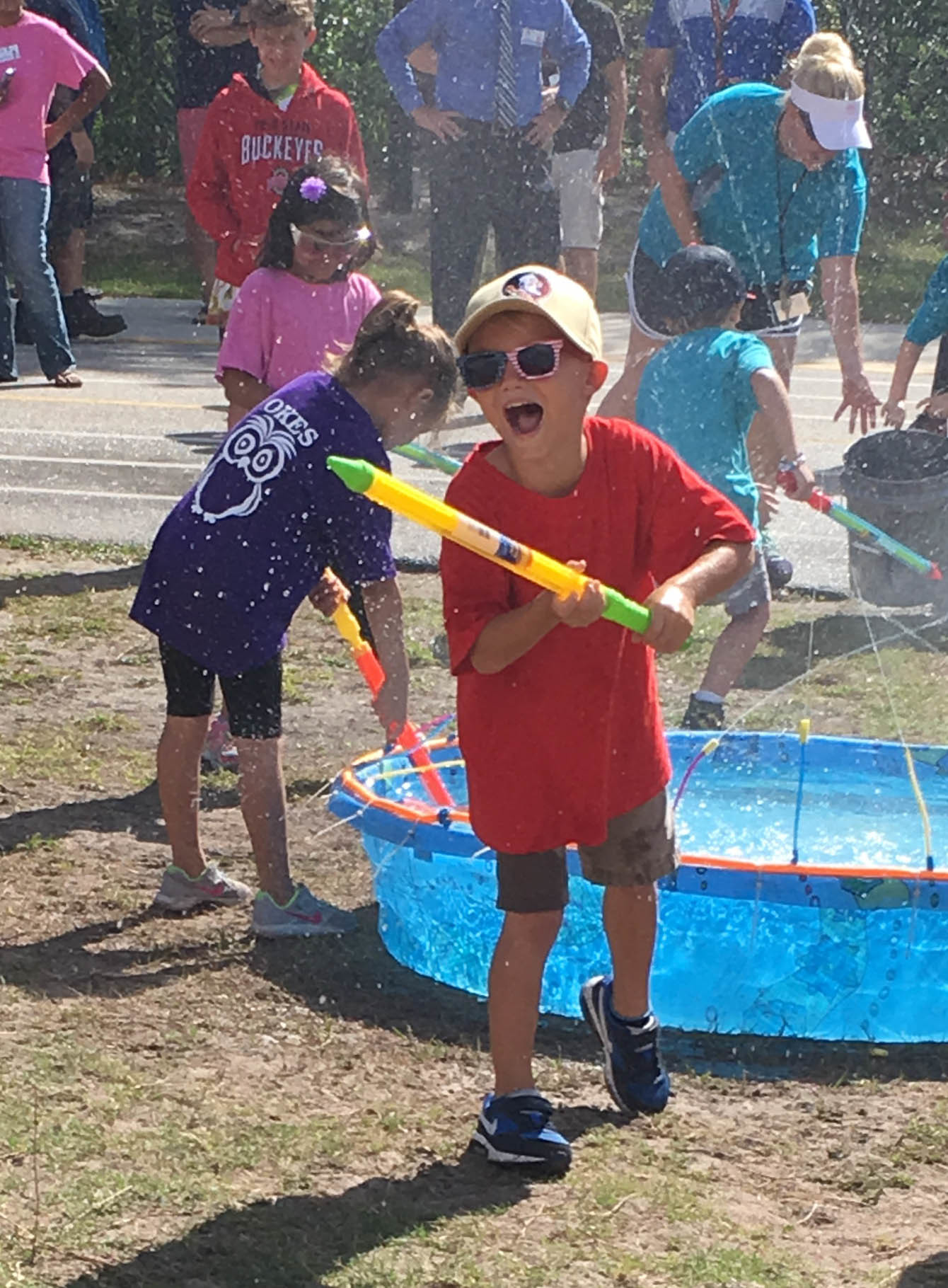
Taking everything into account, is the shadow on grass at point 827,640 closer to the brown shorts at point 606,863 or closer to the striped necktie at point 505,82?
the striped necktie at point 505,82

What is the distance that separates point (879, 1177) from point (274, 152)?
14.1 feet

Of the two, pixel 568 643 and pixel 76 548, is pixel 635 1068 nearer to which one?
pixel 568 643

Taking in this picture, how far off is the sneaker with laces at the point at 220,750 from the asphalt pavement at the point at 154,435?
2502mm

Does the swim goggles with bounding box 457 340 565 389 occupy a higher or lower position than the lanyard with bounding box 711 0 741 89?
lower

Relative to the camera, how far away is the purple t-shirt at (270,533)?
4191 mm

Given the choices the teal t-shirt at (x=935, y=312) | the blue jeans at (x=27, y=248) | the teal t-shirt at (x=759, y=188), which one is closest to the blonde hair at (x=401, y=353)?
the teal t-shirt at (x=759, y=188)

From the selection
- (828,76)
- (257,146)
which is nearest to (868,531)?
(828,76)

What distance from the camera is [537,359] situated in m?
3.19

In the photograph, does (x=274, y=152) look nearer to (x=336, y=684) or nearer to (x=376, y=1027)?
(x=336, y=684)

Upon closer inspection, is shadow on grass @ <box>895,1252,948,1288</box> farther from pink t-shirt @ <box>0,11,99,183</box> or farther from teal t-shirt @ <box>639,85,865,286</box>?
pink t-shirt @ <box>0,11,99,183</box>

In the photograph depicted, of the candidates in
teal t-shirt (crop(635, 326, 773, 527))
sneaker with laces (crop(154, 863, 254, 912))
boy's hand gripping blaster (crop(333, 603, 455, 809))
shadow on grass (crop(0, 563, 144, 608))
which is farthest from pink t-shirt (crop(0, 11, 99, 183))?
sneaker with laces (crop(154, 863, 254, 912))

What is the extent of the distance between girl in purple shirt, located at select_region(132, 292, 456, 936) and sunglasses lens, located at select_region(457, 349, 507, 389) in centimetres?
95

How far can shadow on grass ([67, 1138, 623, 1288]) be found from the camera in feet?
9.68

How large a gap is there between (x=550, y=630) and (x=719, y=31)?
5.37 metres
